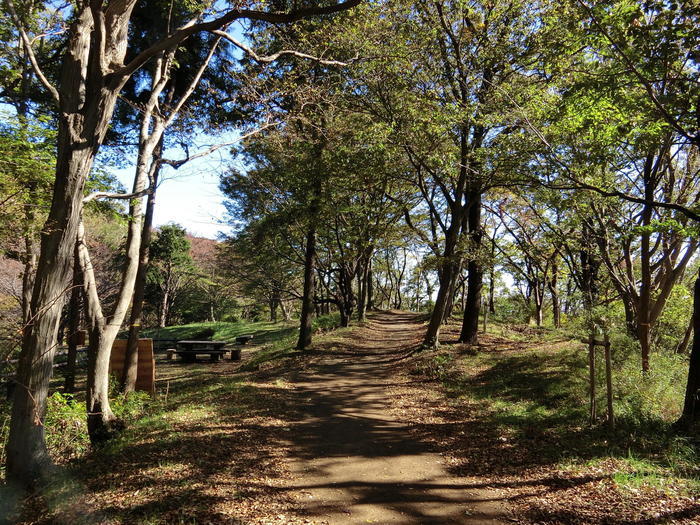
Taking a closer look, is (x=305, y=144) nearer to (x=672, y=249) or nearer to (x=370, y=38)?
(x=370, y=38)

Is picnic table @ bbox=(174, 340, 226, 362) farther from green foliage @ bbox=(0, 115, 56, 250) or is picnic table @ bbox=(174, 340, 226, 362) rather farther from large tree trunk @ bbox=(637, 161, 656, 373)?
large tree trunk @ bbox=(637, 161, 656, 373)

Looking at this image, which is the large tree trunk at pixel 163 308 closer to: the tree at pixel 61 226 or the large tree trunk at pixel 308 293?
the large tree trunk at pixel 308 293

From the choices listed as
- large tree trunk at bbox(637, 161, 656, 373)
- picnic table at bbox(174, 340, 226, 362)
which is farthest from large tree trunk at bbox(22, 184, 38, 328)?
large tree trunk at bbox(637, 161, 656, 373)

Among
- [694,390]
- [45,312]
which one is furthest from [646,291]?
[45,312]

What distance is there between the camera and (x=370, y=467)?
520 cm

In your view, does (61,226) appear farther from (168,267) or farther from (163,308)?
(163,308)

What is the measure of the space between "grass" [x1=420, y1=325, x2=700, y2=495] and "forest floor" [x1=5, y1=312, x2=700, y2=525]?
4 cm

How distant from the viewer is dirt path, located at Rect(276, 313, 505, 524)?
4133 millimetres

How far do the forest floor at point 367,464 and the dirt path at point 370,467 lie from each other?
23 millimetres

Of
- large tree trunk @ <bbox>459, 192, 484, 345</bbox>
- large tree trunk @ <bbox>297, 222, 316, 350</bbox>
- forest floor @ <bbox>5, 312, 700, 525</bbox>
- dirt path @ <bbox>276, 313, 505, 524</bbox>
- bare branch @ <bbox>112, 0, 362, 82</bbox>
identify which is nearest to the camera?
forest floor @ <bbox>5, 312, 700, 525</bbox>

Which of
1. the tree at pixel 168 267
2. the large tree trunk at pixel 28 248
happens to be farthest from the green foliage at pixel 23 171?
the tree at pixel 168 267

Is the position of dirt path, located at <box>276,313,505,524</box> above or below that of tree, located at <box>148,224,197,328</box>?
below

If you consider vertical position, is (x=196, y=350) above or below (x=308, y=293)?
below

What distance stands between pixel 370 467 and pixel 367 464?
0.33 feet
